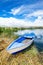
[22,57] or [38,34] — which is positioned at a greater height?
[38,34]

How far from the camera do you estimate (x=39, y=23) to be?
2.25 meters

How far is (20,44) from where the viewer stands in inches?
86.0

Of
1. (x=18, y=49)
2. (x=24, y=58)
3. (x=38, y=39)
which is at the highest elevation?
(x=38, y=39)

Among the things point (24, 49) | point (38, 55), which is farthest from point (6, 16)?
point (38, 55)

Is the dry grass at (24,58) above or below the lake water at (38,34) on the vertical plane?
below

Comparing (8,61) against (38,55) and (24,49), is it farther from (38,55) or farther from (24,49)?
(38,55)

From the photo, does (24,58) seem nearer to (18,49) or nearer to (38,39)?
(18,49)

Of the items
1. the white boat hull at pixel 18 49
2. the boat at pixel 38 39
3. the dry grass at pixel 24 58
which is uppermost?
the boat at pixel 38 39

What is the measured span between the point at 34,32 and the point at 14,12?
16.5 inches

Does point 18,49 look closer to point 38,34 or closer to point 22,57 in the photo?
point 22,57

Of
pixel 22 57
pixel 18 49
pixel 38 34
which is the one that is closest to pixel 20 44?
pixel 18 49

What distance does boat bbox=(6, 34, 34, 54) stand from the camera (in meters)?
2.14

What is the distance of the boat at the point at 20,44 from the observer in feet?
7.03

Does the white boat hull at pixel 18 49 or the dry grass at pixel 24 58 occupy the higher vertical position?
the white boat hull at pixel 18 49
